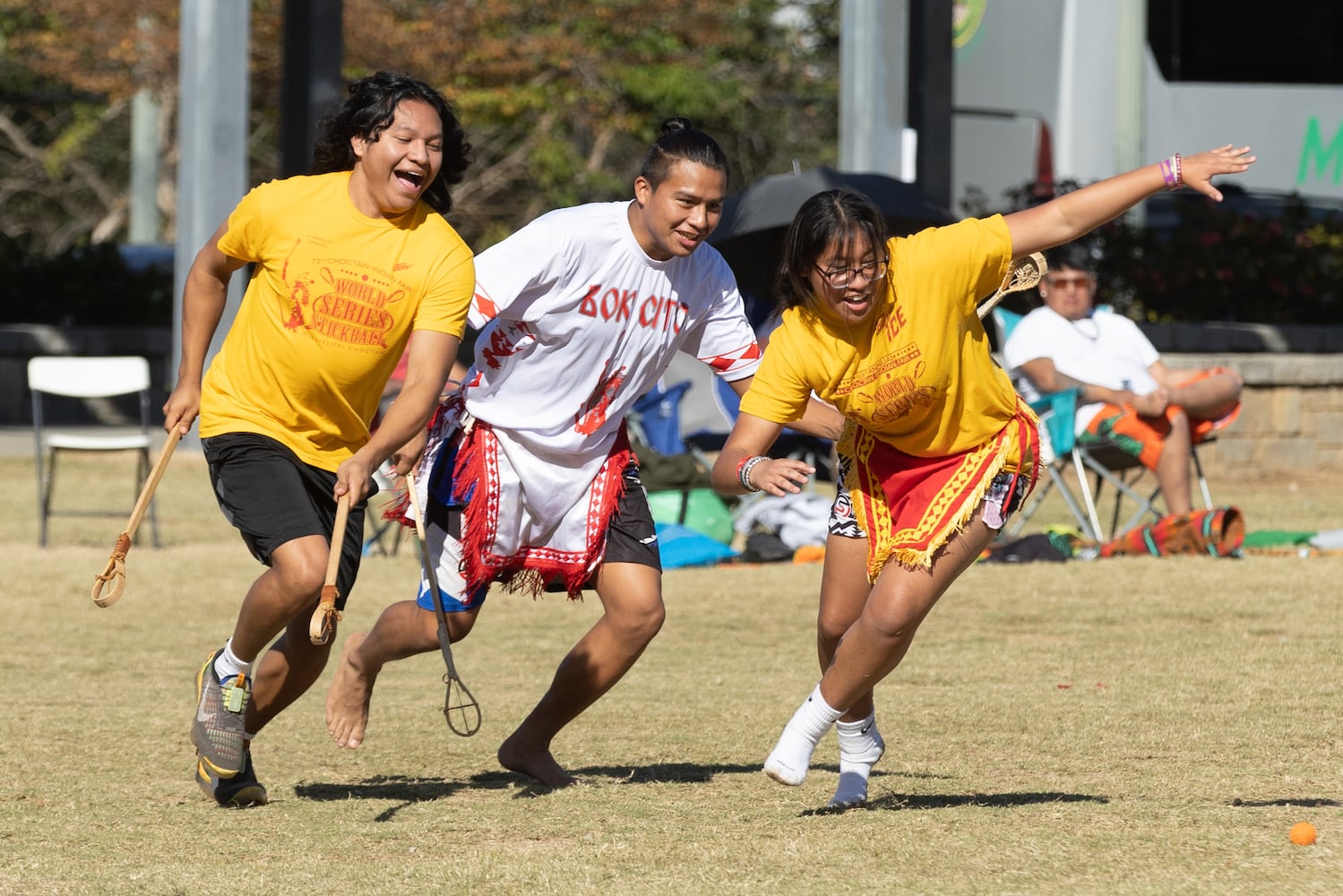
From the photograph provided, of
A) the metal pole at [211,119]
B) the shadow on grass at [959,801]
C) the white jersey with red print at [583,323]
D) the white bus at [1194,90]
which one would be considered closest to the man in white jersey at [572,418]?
the white jersey with red print at [583,323]

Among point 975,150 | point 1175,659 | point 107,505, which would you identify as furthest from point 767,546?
point 975,150

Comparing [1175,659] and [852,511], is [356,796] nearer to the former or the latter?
[852,511]

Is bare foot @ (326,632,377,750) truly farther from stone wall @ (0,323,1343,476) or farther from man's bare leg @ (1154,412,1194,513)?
stone wall @ (0,323,1343,476)

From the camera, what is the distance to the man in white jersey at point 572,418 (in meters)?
5.00

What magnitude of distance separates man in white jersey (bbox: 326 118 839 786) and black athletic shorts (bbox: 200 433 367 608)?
34cm

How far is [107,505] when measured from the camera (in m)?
12.8

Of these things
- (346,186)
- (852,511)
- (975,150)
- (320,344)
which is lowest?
(852,511)

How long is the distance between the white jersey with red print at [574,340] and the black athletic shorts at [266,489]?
435mm

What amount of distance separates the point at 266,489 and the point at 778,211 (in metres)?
6.99

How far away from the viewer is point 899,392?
4.68 m

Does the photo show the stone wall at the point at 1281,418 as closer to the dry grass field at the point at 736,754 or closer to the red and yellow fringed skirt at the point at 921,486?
the dry grass field at the point at 736,754

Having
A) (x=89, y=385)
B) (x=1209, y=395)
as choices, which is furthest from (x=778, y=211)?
(x=89, y=385)

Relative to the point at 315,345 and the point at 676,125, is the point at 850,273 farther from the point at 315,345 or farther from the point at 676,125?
the point at 315,345

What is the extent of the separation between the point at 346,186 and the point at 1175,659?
3.79 m
